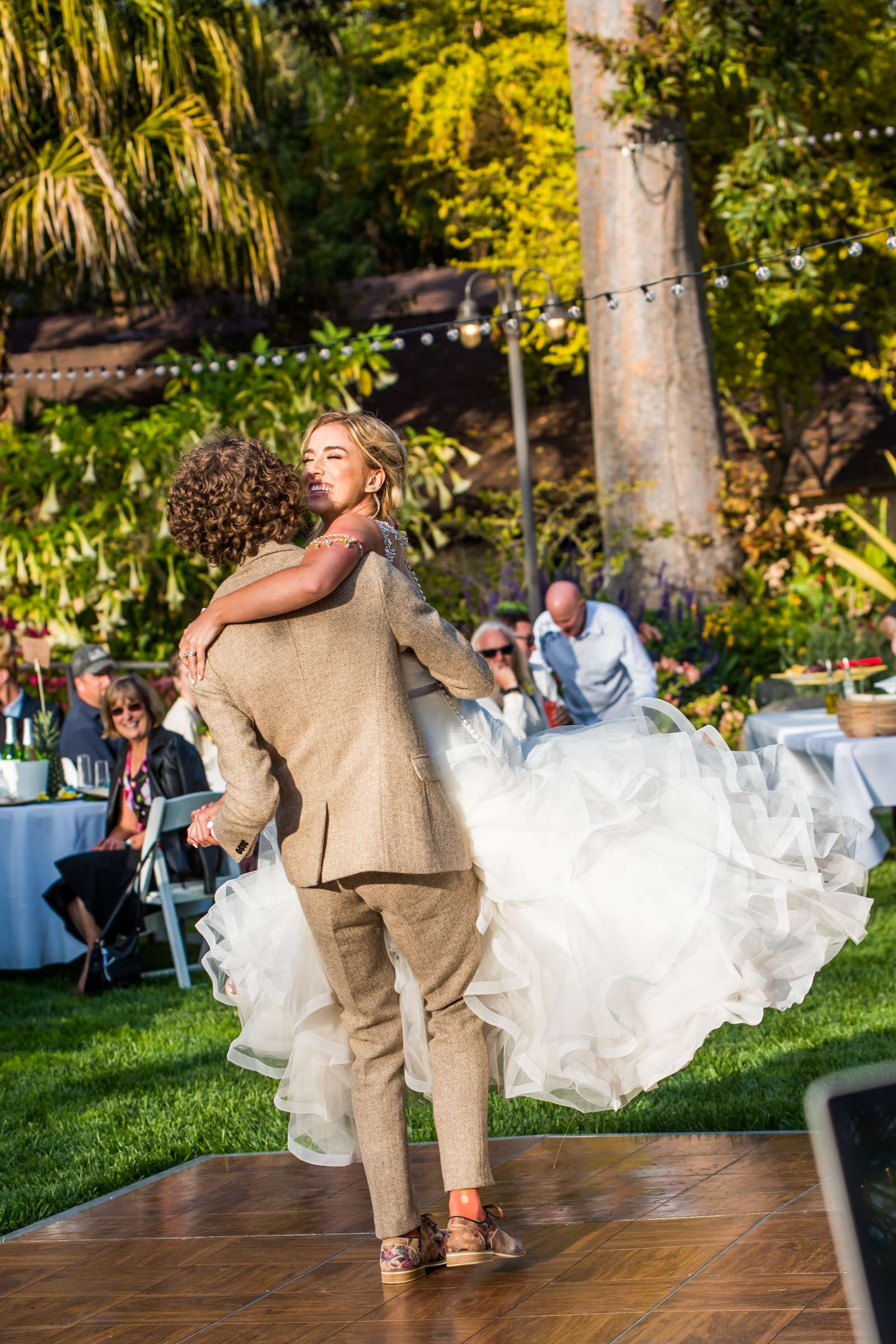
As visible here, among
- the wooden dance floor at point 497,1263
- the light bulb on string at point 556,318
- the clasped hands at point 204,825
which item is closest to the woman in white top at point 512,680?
the light bulb on string at point 556,318

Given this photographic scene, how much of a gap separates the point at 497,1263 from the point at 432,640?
147cm

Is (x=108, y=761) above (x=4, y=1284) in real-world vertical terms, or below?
above

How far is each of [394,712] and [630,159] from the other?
11501 millimetres

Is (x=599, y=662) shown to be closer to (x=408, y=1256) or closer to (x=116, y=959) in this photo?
(x=116, y=959)

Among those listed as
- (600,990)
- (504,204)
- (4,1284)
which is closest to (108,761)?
(4,1284)

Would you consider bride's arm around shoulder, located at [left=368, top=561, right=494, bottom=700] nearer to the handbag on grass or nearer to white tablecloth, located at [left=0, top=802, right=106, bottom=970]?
the handbag on grass

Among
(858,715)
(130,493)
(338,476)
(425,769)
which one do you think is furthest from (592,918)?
(130,493)

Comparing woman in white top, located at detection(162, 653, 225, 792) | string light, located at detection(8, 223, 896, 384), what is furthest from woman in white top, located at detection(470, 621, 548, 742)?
string light, located at detection(8, 223, 896, 384)

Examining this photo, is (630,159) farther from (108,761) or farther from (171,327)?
(171,327)

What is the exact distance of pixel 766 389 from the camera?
23.6m

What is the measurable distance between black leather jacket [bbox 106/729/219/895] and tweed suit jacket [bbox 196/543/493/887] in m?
4.77

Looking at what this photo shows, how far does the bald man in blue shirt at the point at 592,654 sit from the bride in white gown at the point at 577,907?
539cm

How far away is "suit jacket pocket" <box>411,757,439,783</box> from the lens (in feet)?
11.0

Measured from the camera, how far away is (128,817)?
8391mm
